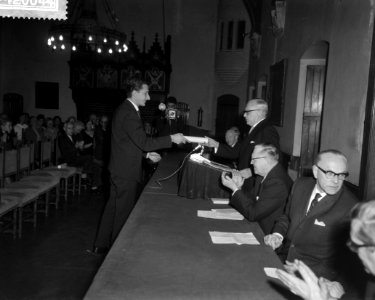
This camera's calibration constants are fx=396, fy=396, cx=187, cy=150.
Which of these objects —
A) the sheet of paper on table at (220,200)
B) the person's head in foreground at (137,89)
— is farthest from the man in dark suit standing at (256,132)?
the person's head in foreground at (137,89)

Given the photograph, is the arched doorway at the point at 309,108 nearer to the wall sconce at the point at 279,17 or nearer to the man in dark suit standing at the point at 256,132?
the wall sconce at the point at 279,17

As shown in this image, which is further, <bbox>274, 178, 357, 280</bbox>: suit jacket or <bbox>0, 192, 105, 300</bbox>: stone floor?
<bbox>0, 192, 105, 300</bbox>: stone floor

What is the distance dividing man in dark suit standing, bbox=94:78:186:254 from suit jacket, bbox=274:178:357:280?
71.5 inches

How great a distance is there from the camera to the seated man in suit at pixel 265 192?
308cm

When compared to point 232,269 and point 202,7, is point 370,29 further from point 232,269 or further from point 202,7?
point 202,7

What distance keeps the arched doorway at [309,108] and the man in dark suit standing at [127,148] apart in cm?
325

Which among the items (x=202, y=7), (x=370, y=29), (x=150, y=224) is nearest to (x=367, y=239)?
(x=150, y=224)

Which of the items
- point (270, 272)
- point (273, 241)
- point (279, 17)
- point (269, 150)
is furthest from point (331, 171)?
point (279, 17)

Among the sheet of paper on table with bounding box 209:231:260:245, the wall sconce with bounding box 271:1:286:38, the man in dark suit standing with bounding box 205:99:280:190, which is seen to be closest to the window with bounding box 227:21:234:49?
the wall sconce with bounding box 271:1:286:38

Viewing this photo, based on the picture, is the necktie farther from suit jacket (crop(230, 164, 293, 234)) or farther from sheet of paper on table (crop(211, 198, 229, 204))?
sheet of paper on table (crop(211, 198, 229, 204))

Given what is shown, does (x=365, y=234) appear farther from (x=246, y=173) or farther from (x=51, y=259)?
(x=51, y=259)

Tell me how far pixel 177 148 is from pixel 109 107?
21.9 ft

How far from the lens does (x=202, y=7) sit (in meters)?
16.0

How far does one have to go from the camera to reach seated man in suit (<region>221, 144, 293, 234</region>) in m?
3.08
